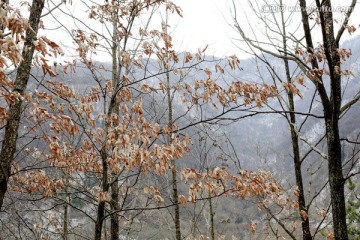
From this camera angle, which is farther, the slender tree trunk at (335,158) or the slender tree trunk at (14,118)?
the slender tree trunk at (14,118)

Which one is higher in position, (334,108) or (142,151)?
(334,108)

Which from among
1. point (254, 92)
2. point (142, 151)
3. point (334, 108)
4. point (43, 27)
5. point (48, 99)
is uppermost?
point (43, 27)

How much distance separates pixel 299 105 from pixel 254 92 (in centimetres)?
12373

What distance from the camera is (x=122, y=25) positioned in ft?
16.1

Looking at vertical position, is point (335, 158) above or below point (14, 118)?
below

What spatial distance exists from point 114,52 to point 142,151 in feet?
10.6

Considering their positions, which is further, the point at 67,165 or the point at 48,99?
the point at 67,165

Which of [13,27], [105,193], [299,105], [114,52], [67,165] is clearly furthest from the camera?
[299,105]

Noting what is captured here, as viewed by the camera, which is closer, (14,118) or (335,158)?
(335,158)

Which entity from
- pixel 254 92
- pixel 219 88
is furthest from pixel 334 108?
pixel 219 88

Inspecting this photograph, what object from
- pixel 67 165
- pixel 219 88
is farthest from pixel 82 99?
pixel 219 88

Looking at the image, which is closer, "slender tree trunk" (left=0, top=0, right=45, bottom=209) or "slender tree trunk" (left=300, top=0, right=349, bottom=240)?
"slender tree trunk" (left=300, top=0, right=349, bottom=240)

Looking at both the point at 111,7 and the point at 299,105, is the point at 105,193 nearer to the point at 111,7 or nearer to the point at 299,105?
the point at 111,7

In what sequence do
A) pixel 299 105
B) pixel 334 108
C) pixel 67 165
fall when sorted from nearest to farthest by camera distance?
pixel 334 108 < pixel 67 165 < pixel 299 105
